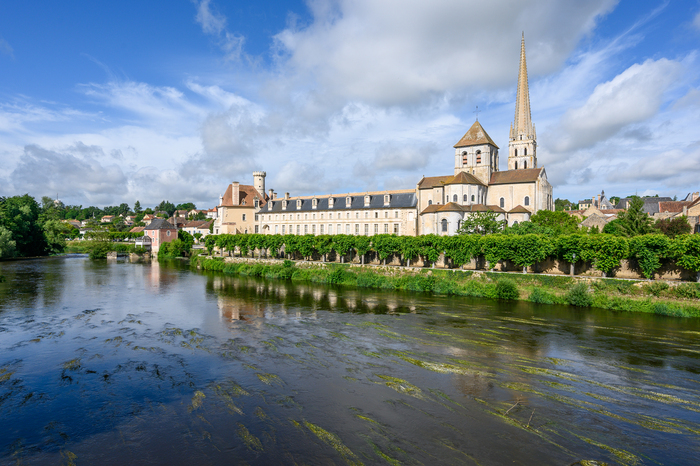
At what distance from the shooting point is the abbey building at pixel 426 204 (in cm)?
4503

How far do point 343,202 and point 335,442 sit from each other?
4504cm

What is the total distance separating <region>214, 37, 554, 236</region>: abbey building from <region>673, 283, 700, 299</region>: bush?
68.0 feet

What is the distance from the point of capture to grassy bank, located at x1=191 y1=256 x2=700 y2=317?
23.0 metres

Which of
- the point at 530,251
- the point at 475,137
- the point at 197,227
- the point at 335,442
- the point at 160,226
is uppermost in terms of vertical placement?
the point at 475,137

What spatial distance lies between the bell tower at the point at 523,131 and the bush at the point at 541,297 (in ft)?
143

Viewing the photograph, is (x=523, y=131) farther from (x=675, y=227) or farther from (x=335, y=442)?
(x=335, y=442)

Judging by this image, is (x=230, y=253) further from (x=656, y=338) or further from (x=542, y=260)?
(x=656, y=338)

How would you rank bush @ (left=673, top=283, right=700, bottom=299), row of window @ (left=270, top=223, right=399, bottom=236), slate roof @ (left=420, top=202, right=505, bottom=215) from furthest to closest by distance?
row of window @ (left=270, top=223, right=399, bottom=236) → slate roof @ (left=420, top=202, right=505, bottom=215) → bush @ (left=673, top=283, right=700, bottom=299)

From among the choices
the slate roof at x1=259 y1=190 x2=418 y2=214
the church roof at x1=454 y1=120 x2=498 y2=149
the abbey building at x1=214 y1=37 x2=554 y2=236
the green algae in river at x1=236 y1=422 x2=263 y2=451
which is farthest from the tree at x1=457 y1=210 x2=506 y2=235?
the green algae in river at x1=236 y1=422 x2=263 y2=451

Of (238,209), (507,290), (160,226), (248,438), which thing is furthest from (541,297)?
(160,226)

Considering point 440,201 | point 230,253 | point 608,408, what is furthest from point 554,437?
point 230,253

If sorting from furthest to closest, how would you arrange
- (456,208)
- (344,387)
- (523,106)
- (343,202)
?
(523,106)
(343,202)
(456,208)
(344,387)

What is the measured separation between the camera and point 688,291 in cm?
2288

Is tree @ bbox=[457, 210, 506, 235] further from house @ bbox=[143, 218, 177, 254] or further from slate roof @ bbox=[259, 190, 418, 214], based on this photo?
house @ bbox=[143, 218, 177, 254]
